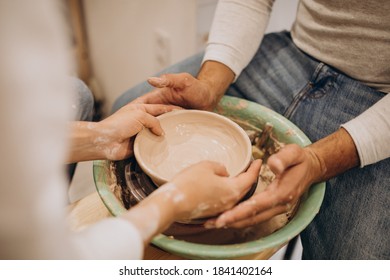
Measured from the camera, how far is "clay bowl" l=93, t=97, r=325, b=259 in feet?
2.01

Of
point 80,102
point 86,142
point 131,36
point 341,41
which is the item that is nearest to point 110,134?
point 86,142

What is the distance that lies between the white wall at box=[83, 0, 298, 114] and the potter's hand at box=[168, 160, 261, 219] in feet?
3.17

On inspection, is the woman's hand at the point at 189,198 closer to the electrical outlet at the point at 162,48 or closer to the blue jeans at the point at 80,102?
the blue jeans at the point at 80,102

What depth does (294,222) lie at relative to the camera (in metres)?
0.68

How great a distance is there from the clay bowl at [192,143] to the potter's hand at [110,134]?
0.03 meters

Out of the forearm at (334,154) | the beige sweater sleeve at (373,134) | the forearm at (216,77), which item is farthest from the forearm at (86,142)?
the beige sweater sleeve at (373,134)

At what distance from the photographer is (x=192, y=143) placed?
88 centimetres

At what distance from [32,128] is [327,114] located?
74 centimetres

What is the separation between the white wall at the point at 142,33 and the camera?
1.49 meters

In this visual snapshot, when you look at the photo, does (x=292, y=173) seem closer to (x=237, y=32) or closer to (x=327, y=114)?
(x=327, y=114)

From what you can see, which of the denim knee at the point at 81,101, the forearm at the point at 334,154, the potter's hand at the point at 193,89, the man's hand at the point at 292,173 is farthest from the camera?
the denim knee at the point at 81,101
